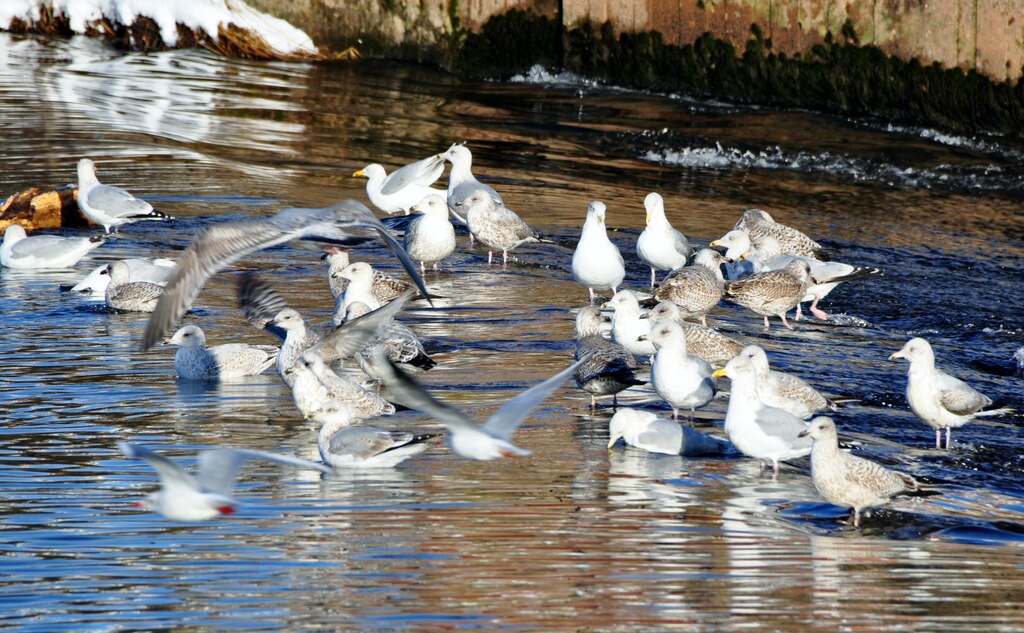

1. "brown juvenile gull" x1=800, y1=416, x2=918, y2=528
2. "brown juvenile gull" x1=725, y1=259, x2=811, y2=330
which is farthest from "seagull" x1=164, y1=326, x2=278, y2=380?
"brown juvenile gull" x1=800, y1=416, x2=918, y2=528

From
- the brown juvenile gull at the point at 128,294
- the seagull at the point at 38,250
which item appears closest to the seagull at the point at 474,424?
the brown juvenile gull at the point at 128,294

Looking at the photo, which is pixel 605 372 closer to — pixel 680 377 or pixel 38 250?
pixel 680 377

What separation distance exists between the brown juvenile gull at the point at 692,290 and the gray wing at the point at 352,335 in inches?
90.1

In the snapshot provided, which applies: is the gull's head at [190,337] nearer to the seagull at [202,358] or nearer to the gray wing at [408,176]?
the seagull at [202,358]

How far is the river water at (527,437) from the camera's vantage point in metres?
5.20

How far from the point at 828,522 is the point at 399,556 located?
6.62 feet

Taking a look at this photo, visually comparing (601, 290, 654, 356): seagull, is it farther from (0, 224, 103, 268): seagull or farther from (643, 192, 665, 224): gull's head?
(0, 224, 103, 268): seagull

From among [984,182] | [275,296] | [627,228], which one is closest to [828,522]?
[275,296]

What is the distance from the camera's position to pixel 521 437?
728 cm

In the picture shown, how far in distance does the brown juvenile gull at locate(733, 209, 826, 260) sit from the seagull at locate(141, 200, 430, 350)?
15.5 feet

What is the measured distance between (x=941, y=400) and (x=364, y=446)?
10.0ft

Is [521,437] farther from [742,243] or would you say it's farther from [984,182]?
[984,182]

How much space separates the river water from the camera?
205 inches

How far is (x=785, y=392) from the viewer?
303 inches
